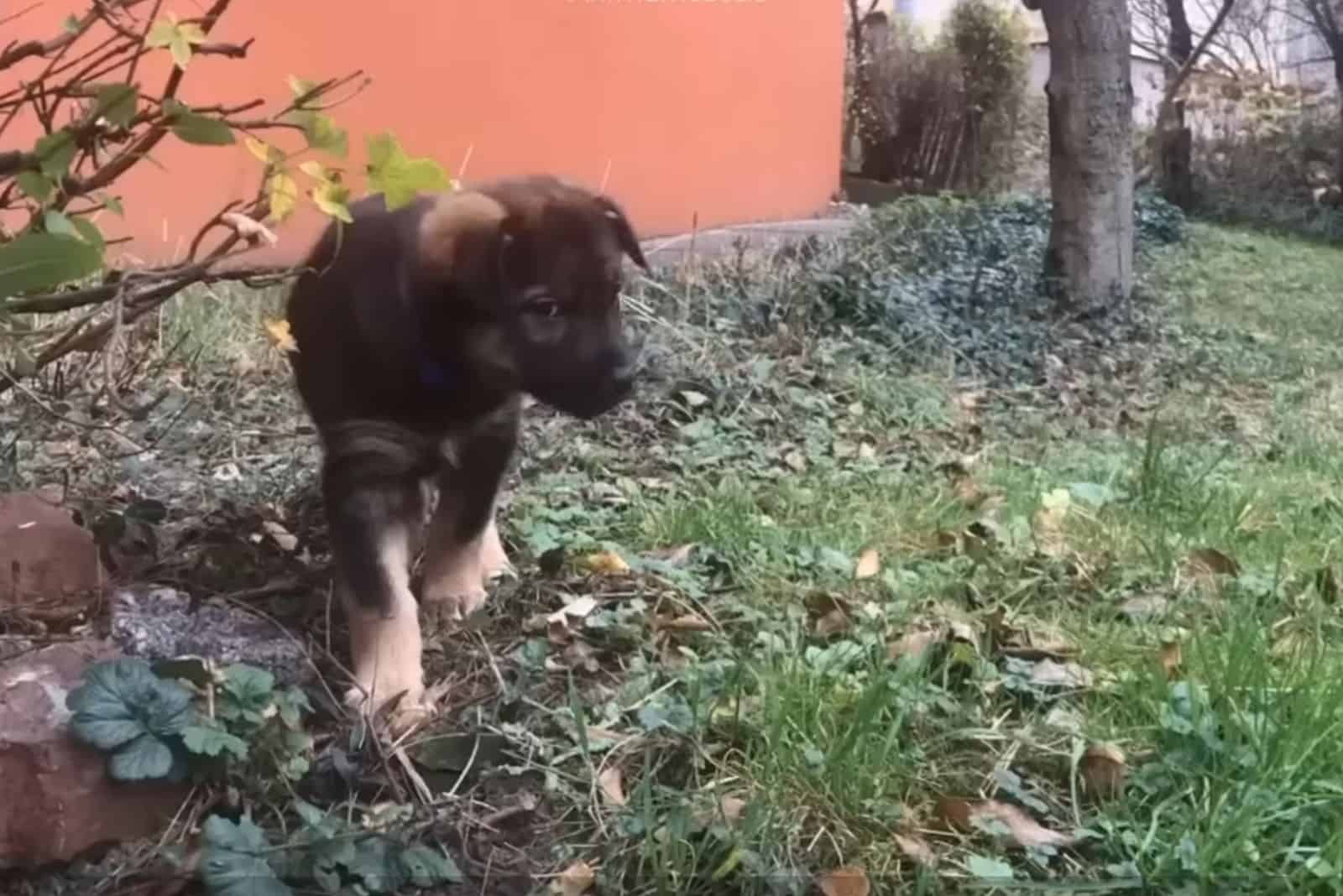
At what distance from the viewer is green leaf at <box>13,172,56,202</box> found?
1886mm

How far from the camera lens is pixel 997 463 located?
4035 millimetres

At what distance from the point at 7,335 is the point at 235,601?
0.64 meters

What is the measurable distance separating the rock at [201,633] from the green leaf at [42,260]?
2.84 feet

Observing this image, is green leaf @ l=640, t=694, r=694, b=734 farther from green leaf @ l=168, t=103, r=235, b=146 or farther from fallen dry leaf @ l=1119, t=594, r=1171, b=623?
green leaf @ l=168, t=103, r=235, b=146

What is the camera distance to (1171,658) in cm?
234

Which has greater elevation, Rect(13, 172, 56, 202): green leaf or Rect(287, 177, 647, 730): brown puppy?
Rect(13, 172, 56, 202): green leaf

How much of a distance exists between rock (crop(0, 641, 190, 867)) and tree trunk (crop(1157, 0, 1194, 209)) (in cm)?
610

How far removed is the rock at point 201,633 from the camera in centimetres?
234

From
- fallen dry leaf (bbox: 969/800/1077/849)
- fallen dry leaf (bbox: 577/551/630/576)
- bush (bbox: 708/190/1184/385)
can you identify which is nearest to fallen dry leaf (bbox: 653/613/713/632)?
fallen dry leaf (bbox: 577/551/630/576)

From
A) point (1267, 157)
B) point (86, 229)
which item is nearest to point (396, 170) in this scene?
point (86, 229)

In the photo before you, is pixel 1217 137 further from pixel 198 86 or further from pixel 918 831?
pixel 918 831

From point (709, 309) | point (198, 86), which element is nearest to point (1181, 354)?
point (709, 309)

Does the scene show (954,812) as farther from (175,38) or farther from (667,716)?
(175,38)

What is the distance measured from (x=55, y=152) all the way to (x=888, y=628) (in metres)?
1.49
